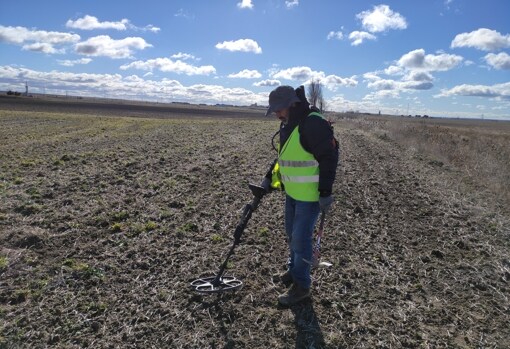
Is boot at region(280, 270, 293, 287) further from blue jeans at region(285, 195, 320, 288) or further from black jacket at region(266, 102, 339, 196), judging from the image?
black jacket at region(266, 102, 339, 196)

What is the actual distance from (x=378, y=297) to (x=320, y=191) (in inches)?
69.8

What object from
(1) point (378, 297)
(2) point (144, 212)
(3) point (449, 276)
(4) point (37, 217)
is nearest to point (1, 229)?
(4) point (37, 217)

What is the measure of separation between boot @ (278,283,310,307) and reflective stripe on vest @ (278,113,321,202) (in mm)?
1136

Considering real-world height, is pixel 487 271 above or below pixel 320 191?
below

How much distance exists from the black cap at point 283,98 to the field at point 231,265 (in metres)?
2.41

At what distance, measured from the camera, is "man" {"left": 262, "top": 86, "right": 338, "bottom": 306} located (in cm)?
412

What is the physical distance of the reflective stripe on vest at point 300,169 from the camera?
14.1 ft

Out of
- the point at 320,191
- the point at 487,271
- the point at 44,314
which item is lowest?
the point at 44,314

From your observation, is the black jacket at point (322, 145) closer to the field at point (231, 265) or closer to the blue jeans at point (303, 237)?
the blue jeans at point (303, 237)

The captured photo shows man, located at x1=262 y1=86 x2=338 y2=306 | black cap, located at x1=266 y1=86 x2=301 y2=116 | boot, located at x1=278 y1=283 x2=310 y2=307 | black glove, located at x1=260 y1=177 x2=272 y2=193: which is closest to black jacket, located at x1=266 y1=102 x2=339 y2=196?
man, located at x1=262 y1=86 x2=338 y2=306

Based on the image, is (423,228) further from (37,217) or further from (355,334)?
(37,217)

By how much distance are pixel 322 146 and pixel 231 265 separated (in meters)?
2.57

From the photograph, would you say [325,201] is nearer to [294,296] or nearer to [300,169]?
[300,169]

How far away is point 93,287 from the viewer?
5039 millimetres
